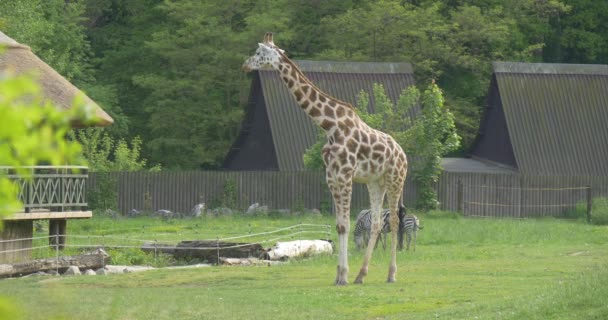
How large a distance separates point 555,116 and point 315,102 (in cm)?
3112

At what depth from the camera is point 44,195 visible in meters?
28.1

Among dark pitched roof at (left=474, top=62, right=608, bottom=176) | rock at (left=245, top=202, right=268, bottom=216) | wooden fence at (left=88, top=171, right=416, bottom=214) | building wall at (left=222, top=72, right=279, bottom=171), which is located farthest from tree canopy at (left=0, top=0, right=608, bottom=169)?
rock at (left=245, top=202, right=268, bottom=216)

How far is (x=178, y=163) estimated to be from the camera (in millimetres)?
56438

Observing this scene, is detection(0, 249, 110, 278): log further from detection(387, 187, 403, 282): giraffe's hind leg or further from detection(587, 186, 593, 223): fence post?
detection(587, 186, 593, 223): fence post

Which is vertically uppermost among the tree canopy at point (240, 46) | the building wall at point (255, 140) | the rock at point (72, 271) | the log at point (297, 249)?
the tree canopy at point (240, 46)

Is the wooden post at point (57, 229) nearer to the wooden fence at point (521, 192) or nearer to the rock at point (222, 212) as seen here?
the rock at point (222, 212)

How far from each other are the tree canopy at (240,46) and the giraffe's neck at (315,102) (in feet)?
104

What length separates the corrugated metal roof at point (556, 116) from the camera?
48.5m

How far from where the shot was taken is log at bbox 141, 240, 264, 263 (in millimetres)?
26703

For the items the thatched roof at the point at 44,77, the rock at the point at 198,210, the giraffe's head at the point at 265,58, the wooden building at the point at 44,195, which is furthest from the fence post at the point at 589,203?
the giraffe's head at the point at 265,58

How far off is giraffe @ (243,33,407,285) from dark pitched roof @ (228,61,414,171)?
2608 centimetres

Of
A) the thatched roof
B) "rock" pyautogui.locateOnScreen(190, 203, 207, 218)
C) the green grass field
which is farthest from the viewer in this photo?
"rock" pyautogui.locateOnScreen(190, 203, 207, 218)

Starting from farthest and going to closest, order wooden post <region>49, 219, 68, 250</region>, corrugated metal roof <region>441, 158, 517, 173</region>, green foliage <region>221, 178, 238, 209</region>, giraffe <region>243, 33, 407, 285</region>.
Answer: corrugated metal roof <region>441, 158, 517, 173</region>
green foliage <region>221, 178, 238, 209</region>
wooden post <region>49, 219, 68, 250</region>
giraffe <region>243, 33, 407, 285</region>

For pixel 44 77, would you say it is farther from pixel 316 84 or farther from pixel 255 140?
pixel 316 84
